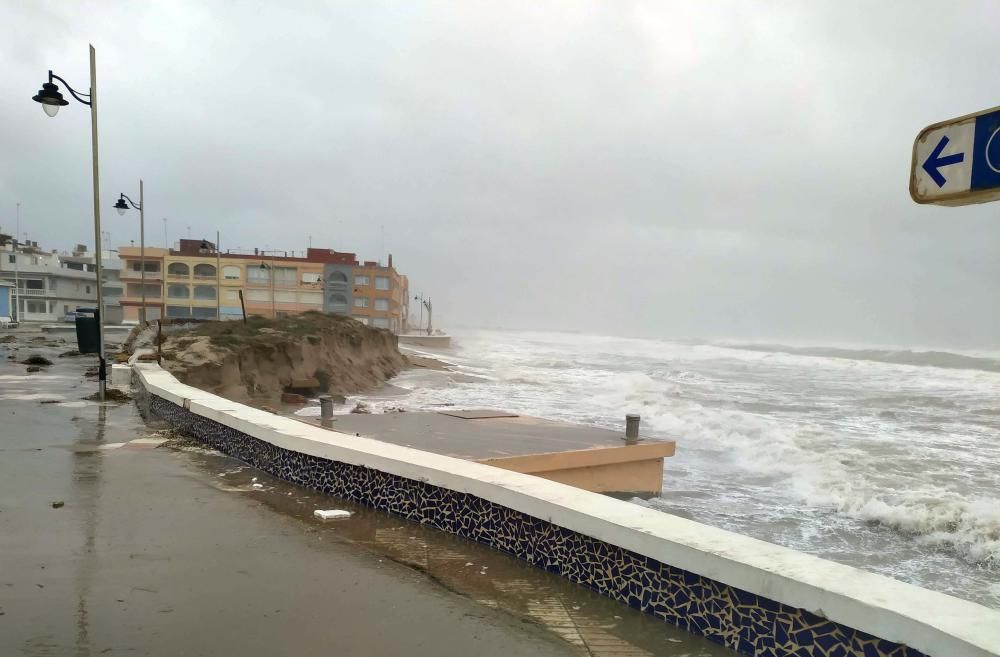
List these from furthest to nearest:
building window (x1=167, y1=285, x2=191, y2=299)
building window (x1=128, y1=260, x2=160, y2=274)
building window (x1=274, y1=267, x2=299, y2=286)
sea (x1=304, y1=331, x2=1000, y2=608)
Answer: building window (x1=274, y1=267, x2=299, y2=286), building window (x1=167, y1=285, x2=191, y2=299), building window (x1=128, y1=260, x2=160, y2=274), sea (x1=304, y1=331, x2=1000, y2=608)

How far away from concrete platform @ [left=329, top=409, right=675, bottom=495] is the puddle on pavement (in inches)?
143

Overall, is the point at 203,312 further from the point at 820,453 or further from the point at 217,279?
the point at 820,453

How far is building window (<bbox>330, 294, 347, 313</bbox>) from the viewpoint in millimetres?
67812

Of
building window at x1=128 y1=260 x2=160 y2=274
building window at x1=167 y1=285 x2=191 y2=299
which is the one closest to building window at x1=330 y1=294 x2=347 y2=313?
building window at x1=167 y1=285 x2=191 y2=299

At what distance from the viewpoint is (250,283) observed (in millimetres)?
66750

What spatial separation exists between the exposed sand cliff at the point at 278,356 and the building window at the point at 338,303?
35.8 m

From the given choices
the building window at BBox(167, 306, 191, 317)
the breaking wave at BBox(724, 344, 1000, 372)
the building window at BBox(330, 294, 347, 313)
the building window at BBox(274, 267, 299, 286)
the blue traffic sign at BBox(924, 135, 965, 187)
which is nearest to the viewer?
the blue traffic sign at BBox(924, 135, 965, 187)

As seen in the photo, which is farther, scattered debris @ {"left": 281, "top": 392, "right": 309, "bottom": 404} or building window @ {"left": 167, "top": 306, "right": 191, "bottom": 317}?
building window @ {"left": 167, "top": 306, "right": 191, "bottom": 317}

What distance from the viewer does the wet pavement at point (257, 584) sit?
3.06m

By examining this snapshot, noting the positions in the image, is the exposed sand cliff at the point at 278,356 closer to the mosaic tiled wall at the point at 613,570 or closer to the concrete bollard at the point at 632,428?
the concrete bollard at the point at 632,428

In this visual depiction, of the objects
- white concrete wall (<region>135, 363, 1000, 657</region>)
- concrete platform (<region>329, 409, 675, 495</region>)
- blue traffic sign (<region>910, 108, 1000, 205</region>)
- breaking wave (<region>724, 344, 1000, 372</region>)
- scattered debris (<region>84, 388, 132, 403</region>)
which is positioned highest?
blue traffic sign (<region>910, 108, 1000, 205</region>)

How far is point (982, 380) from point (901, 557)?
39240 mm

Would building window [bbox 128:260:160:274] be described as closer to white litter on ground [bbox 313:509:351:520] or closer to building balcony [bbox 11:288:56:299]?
building balcony [bbox 11:288:56:299]

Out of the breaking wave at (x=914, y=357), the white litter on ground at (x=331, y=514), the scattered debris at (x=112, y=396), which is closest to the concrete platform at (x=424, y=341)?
the breaking wave at (x=914, y=357)
